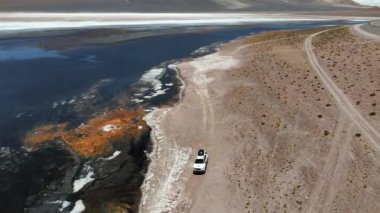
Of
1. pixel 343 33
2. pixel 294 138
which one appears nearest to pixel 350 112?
pixel 294 138

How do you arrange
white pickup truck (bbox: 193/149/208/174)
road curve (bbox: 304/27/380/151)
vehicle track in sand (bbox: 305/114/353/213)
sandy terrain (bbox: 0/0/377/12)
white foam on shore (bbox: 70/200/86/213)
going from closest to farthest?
white foam on shore (bbox: 70/200/86/213) < vehicle track in sand (bbox: 305/114/353/213) < white pickup truck (bbox: 193/149/208/174) < road curve (bbox: 304/27/380/151) < sandy terrain (bbox: 0/0/377/12)

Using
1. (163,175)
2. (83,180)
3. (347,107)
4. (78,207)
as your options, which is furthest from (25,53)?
(347,107)

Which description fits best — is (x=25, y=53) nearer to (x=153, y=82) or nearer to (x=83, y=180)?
(x=153, y=82)

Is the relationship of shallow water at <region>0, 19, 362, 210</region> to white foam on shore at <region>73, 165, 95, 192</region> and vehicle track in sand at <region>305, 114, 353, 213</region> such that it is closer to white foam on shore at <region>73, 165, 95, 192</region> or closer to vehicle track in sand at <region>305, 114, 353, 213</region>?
white foam on shore at <region>73, 165, 95, 192</region>

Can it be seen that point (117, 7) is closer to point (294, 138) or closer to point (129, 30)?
point (129, 30)

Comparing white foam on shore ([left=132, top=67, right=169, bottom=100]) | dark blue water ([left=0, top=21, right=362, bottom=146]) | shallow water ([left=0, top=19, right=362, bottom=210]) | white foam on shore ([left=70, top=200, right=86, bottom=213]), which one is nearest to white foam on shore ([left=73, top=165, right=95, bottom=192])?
shallow water ([left=0, top=19, right=362, bottom=210])
